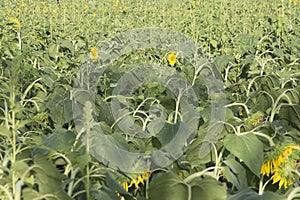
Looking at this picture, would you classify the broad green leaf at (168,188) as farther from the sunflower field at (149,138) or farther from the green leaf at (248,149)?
the green leaf at (248,149)

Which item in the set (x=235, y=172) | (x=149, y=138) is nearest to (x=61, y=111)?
(x=149, y=138)

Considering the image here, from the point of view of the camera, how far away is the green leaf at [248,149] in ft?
5.37

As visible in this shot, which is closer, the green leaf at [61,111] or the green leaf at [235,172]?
the green leaf at [235,172]

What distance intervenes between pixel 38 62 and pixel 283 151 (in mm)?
3098

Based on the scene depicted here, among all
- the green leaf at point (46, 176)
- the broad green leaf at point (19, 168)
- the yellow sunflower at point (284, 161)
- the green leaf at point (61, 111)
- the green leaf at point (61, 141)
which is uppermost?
the broad green leaf at point (19, 168)

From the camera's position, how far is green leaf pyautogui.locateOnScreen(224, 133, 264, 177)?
1638 millimetres

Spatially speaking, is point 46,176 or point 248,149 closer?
point 46,176

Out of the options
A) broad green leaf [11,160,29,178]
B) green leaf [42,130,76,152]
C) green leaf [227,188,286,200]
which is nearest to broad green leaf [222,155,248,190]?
green leaf [227,188,286,200]

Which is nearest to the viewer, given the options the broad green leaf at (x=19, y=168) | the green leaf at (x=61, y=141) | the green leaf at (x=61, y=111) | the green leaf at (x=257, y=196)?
the broad green leaf at (x=19, y=168)

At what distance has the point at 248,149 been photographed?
5.39 ft

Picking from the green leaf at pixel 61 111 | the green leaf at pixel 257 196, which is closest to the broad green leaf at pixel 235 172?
the green leaf at pixel 257 196

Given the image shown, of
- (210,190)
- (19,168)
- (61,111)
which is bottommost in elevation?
(61,111)

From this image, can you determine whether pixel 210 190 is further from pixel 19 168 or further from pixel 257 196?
pixel 19 168

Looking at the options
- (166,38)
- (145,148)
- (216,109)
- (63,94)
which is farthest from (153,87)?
(166,38)
